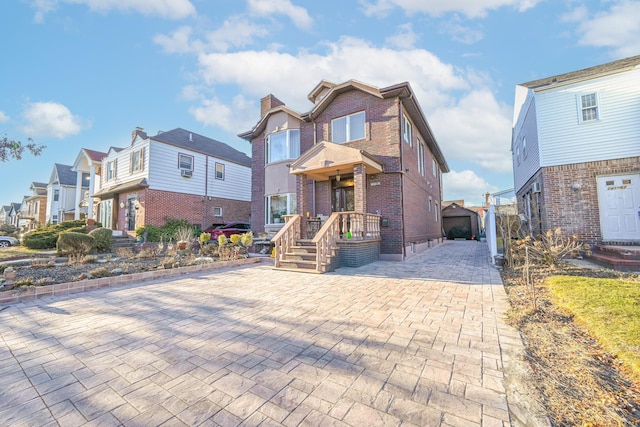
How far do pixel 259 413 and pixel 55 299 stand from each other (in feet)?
18.9

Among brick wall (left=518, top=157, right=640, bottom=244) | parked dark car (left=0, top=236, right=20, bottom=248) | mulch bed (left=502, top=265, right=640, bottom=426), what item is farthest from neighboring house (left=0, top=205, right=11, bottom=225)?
brick wall (left=518, top=157, right=640, bottom=244)

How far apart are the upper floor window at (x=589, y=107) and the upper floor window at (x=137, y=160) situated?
73.5ft

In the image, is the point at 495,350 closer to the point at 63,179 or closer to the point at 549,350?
the point at 549,350

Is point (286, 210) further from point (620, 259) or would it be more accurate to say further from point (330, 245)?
point (620, 259)

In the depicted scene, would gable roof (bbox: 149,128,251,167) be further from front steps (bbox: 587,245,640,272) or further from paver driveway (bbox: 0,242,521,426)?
front steps (bbox: 587,245,640,272)

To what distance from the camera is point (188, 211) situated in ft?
59.4

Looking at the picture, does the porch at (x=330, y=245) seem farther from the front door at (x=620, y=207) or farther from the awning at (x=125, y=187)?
the awning at (x=125, y=187)

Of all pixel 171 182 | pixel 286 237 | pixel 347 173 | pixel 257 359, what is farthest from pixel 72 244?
pixel 257 359

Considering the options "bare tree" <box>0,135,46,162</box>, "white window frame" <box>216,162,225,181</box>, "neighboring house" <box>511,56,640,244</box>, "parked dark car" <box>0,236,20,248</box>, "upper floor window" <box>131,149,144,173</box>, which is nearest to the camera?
"bare tree" <box>0,135,46,162</box>

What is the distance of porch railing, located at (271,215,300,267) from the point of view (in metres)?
8.70

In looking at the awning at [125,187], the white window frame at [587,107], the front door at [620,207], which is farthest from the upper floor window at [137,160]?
the front door at [620,207]

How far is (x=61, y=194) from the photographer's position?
29.2 metres

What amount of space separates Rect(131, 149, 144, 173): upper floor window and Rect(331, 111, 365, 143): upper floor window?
1316 cm

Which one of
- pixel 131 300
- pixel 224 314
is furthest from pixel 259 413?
pixel 131 300
